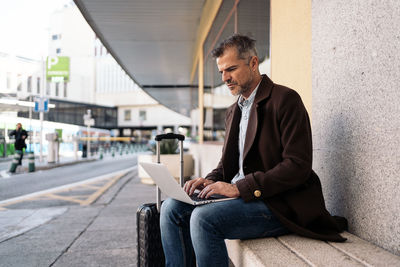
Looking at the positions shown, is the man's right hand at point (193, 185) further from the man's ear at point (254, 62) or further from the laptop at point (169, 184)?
the man's ear at point (254, 62)

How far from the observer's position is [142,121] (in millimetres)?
66438

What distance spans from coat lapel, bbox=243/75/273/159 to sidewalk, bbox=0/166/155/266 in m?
2.02

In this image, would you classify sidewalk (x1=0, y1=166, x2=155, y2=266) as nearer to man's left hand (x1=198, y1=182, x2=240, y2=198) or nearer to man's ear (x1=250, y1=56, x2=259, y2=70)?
man's left hand (x1=198, y1=182, x2=240, y2=198)

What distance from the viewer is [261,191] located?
196cm

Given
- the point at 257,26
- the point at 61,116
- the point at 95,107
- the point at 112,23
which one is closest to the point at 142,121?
the point at 95,107

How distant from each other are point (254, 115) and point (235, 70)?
0.32 meters

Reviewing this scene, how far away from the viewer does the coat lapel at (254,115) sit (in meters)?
2.14

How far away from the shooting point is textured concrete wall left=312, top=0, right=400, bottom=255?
1829 millimetres

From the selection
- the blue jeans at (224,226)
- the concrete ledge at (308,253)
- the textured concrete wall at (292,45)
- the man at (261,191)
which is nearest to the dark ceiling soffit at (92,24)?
the textured concrete wall at (292,45)

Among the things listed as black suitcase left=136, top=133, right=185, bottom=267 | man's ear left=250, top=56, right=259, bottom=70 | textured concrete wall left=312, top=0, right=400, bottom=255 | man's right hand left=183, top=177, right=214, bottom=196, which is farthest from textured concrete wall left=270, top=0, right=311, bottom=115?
black suitcase left=136, top=133, right=185, bottom=267

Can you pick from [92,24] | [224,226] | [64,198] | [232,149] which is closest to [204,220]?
[224,226]

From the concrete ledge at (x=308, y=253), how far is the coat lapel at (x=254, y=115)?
0.51 meters

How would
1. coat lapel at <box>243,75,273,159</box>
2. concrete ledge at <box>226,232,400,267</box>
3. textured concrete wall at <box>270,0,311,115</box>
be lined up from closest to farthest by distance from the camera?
concrete ledge at <box>226,232,400,267</box>
coat lapel at <box>243,75,273,159</box>
textured concrete wall at <box>270,0,311,115</box>

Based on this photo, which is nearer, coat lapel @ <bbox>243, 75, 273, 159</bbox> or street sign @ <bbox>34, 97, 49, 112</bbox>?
coat lapel @ <bbox>243, 75, 273, 159</bbox>
